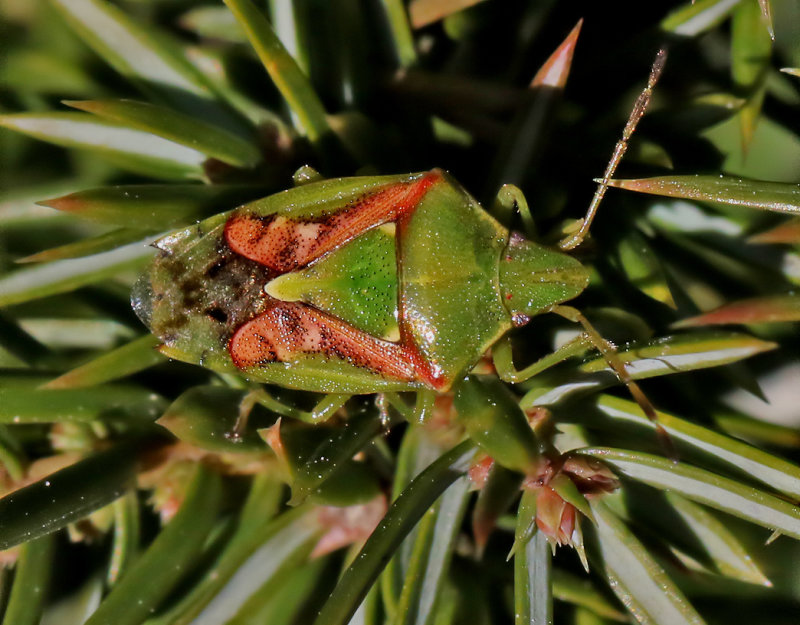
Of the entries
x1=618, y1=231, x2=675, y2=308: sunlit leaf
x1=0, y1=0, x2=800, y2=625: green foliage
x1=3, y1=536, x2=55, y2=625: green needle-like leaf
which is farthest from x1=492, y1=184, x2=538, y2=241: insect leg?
x1=3, y1=536, x2=55, y2=625: green needle-like leaf

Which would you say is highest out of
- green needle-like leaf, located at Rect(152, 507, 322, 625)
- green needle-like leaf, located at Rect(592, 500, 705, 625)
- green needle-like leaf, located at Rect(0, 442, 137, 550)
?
green needle-like leaf, located at Rect(0, 442, 137, 550)

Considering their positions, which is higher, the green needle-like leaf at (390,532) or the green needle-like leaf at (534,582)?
the green needle-like leaf at (390,532)

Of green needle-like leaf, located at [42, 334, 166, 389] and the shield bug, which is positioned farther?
the shield bug

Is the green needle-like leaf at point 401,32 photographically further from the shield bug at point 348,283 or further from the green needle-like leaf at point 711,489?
the green needle-like leaf at point 711,489

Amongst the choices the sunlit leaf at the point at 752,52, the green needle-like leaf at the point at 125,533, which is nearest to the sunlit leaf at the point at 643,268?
the sunlit leaf at the point at 752,52

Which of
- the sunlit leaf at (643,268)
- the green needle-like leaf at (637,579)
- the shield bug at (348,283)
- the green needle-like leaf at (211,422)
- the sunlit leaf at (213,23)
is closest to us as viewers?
the green needle-like leaf at (637,579)

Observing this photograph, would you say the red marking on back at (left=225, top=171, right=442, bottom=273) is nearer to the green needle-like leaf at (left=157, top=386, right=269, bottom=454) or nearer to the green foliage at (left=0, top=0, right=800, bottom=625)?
the green foliage at (left=0, top=0, right=800, bottom=625)

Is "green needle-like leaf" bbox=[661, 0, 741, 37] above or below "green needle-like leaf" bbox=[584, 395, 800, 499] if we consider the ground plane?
above
